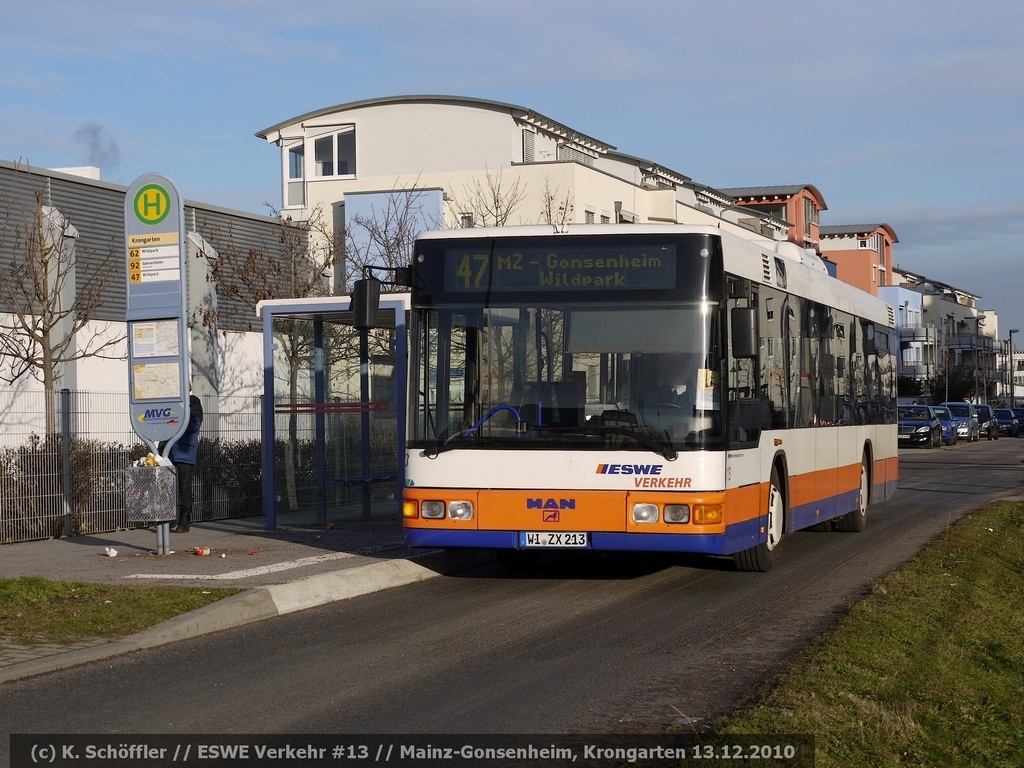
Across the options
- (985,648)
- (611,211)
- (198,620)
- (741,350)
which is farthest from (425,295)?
(611,211)

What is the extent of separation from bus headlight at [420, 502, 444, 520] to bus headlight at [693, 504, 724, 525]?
2.20 m

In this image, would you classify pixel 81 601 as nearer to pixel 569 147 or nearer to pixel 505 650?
pixel 505 650

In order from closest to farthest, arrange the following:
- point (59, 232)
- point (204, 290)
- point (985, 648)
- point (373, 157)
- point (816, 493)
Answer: point (985, 648) → point (816, 493) → point (59, 232) → point (204, 290) → point (373, 157)

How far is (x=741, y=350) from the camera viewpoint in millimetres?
11414

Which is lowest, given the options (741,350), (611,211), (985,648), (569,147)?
(985,648)

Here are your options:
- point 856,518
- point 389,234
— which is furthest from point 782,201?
point 856,518

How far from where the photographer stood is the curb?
8656 millimetres

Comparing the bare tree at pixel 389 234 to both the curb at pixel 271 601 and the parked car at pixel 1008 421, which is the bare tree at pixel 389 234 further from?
the parked car at pixel 1008 421

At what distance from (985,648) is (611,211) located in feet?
132

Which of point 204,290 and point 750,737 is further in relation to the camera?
point 204,290

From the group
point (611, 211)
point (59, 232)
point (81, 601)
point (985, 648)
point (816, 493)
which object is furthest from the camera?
point (611, 211)

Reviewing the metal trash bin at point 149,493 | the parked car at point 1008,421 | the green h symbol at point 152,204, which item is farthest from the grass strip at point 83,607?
the parked car at point 1008,421

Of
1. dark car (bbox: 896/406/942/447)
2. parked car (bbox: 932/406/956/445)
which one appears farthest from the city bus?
parked car (bbox: 932/406/956/445)
